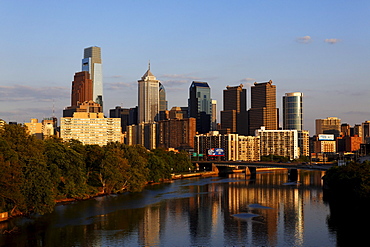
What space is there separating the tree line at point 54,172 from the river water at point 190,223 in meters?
3.32

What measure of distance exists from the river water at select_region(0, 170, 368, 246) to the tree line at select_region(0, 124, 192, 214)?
10.9ft

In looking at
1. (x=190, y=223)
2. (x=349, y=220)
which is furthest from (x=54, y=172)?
(x=349, y=220)

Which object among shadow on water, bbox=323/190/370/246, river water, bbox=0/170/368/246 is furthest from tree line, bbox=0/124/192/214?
shadow on water, bbox=323/190/370/246

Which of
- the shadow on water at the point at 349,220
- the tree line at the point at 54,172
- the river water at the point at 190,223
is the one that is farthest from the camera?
the tree line at the point at 54,172

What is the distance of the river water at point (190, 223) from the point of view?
7112cm

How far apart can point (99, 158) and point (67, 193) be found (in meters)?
22.1

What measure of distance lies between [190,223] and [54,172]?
96.5 ft

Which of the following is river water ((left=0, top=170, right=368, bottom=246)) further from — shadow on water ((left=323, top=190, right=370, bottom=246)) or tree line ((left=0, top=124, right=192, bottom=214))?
tree line ((left=0, top=124, right=192, bottom=214))

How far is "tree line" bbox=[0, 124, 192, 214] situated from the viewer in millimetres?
80500

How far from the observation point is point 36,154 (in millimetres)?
94625

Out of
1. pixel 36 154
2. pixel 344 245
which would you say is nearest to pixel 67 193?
pixel 36 154

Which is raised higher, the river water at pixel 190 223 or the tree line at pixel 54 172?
the tree line at pixel 54 172

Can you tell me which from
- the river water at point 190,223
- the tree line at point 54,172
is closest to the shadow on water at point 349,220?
the river water at point 190,223

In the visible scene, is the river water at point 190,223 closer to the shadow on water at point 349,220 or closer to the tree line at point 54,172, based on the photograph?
the shadow on water at point 349,220
